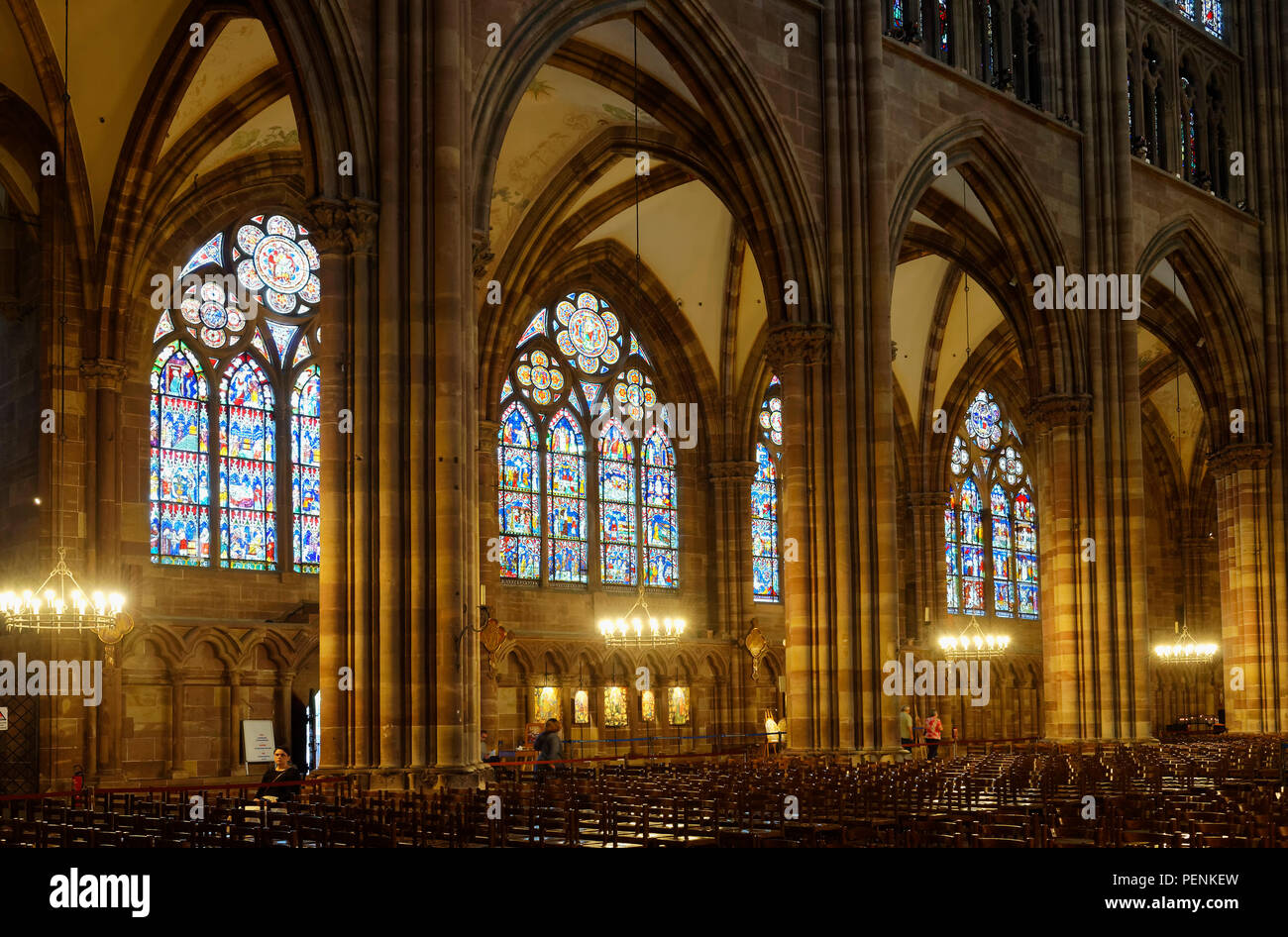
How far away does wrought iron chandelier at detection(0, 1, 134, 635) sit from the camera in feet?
61.9

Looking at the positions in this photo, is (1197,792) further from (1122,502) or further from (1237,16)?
(1237,16)

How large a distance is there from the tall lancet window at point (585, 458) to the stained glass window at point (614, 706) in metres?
2.27

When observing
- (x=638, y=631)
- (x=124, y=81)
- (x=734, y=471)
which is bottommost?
(x=638, y=631)

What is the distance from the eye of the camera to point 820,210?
2294 cm

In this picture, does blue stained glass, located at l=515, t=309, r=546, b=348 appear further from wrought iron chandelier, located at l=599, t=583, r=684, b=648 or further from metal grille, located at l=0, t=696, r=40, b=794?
metal grille, located at l=0, t=696, r=40, b=794

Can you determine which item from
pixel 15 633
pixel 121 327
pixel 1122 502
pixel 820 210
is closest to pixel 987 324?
pixel 1122 502

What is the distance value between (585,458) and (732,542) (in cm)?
411

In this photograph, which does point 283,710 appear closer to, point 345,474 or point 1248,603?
point 345,474

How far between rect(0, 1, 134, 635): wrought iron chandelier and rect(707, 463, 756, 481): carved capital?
15.0 m

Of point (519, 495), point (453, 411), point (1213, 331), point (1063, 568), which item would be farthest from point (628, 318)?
point (453, 411)

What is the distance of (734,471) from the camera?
112 feet

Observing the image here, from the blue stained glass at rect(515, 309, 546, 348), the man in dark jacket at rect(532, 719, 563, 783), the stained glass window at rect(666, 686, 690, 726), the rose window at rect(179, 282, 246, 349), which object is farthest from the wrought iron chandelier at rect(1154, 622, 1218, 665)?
the rose window at rect(179, 282, 246, 349)
